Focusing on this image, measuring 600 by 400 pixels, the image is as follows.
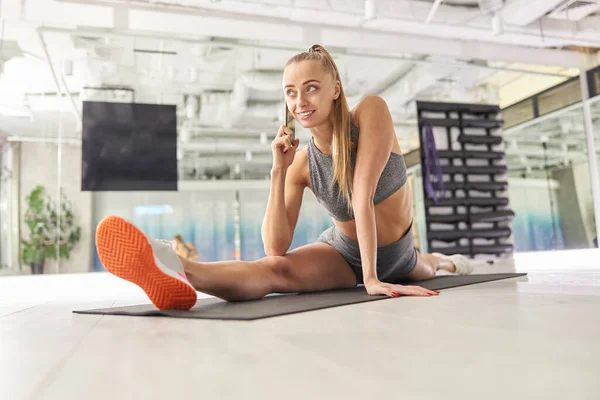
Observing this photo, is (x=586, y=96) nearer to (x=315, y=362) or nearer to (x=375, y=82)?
(x=375, y=82)

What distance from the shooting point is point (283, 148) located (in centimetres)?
169

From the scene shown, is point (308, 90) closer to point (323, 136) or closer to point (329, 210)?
point (323, 136)

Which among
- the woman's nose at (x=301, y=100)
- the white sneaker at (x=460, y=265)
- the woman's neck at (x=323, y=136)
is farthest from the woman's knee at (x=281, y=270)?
the white sneaker at (x=460, y=265)

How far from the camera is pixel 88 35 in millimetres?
5207

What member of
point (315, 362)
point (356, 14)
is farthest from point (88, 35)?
point (315, 362)

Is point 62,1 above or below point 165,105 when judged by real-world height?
above

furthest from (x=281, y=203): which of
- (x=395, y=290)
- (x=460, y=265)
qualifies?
(x=460, y=265)

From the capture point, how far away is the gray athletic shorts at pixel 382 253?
192cm

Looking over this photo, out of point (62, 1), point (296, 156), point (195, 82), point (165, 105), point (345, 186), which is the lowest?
point (345, 186)

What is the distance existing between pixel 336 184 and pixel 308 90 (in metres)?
0.36

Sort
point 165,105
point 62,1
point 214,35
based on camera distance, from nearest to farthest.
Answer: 1. point 62,1
2. point 214,35
3. point 165,105

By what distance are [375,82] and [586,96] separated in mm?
3116

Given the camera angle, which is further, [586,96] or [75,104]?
[586,96]

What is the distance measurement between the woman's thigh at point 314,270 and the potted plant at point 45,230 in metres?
4.37
